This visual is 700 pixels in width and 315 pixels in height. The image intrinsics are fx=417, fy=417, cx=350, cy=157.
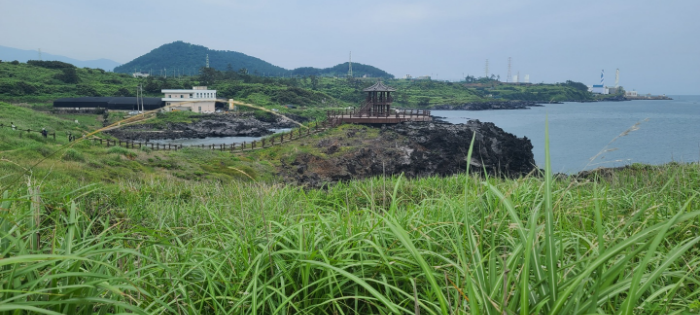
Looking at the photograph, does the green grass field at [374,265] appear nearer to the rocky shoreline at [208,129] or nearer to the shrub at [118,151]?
the shrub at [118,151]

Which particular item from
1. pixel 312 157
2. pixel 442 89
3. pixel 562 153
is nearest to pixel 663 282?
pixel 312 157

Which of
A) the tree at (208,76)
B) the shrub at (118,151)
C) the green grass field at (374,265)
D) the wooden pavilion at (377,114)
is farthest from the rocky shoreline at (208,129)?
the green grass field at (374,265)

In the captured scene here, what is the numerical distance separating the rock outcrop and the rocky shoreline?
15.7 metres

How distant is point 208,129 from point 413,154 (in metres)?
28.4

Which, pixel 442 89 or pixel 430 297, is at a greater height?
pixel 442 89

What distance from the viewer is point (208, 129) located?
160 feet

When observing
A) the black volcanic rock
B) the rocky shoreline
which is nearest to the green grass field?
the rocky shoreline

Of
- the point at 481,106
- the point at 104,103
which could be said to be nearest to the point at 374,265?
the point at 104,103

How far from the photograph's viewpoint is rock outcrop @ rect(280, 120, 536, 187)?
2527 cm

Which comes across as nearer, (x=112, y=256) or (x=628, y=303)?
(x=628, y=303)

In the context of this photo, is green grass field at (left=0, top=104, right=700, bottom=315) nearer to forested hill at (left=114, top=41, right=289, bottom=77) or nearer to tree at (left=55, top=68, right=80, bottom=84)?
tree at (left=55, top=68, right=80, bottom=84)

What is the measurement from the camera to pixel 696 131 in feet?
165

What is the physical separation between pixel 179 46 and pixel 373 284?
21753 cm

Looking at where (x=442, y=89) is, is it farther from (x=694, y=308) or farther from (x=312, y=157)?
(x=694, y=308)
